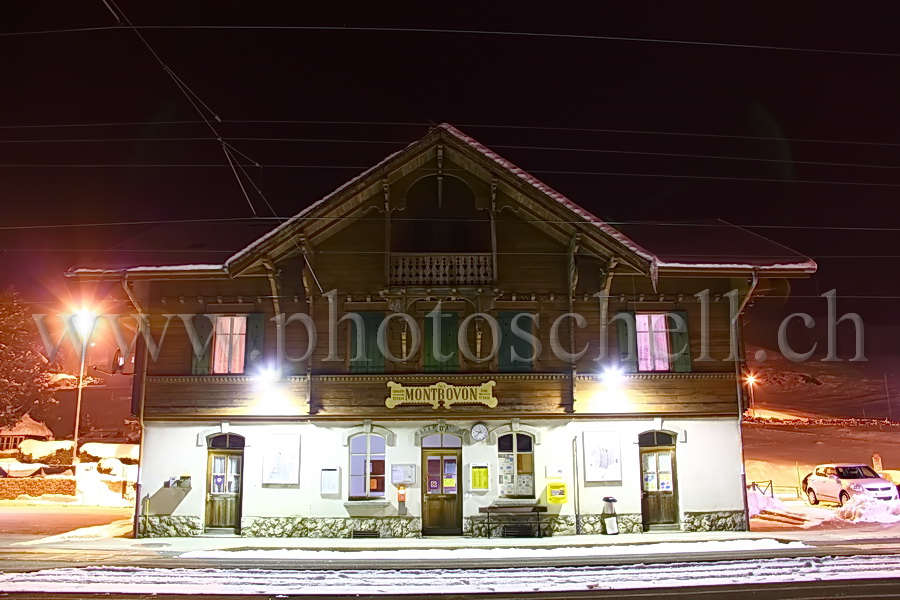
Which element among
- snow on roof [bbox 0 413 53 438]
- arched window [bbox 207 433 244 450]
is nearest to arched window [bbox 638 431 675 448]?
arched window [bbox 207 433 244 450]

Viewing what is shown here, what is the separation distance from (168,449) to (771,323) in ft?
458

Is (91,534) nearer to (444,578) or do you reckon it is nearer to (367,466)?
(367,466)

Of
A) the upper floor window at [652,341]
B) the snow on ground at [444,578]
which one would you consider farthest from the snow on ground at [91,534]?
the upper floor window at [652,341]

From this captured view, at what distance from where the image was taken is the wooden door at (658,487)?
64.5 feet

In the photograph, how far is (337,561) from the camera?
15.2 m

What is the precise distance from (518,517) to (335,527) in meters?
5.00

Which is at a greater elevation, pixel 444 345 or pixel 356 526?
pixel 444 345

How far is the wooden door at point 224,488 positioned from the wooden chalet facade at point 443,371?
4 centimetres

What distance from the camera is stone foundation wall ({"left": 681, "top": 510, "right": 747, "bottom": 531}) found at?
19.5 m

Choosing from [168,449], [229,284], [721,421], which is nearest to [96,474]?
[168,449]

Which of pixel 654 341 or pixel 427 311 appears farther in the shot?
pixel 654 341

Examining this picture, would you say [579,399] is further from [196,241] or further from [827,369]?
[827,369]

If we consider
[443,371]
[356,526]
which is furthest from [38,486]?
[443,371]

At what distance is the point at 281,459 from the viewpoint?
1944cm
